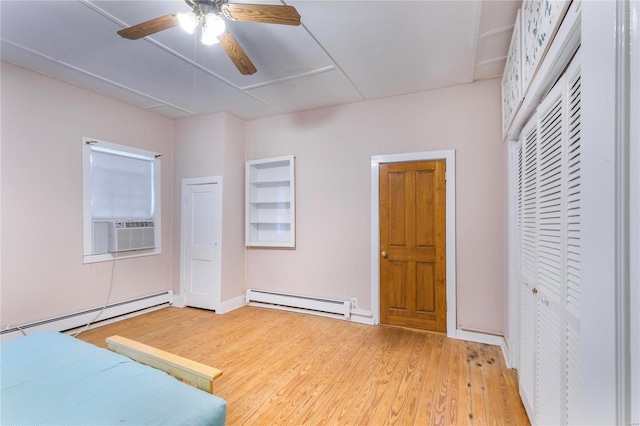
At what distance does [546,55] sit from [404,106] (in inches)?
84.8

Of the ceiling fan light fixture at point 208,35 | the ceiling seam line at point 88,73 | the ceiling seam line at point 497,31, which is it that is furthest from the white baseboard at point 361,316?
the ceiling seam line at point 88,73

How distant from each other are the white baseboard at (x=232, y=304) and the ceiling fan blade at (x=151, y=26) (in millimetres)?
3242

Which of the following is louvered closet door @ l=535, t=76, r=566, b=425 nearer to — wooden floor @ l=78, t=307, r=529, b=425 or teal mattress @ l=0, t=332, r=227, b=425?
wooden floor @ l=78, t=307, r=529, b=425

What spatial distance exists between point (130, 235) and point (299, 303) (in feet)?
8.14

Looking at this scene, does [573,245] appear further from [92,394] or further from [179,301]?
[179,301]

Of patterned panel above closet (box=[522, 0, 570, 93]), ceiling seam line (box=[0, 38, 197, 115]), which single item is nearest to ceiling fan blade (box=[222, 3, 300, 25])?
patterned panel above closet (box=[522, 0, 570, 93])

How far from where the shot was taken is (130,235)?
3713mm

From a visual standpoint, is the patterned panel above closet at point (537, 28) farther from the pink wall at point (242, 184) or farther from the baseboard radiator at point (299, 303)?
the baseboard radiator at point (299, 303)

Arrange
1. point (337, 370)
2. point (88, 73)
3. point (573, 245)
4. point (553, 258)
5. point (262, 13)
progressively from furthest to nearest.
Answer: point (88, 73)
point (337, 370)
point (262, 13)
point (553, 258)
point (573, 245)

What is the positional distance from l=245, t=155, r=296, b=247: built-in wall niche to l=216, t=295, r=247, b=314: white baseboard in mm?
831

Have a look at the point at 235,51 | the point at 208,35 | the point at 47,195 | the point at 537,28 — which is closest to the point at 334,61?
the point at 235,51

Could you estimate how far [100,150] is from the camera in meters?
3.49

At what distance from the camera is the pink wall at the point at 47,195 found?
2.74m

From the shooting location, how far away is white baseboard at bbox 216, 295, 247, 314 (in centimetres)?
392
